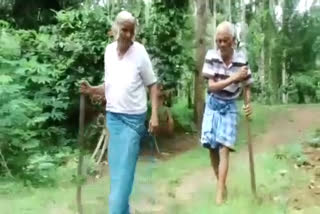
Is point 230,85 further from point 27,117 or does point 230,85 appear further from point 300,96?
point 300,96

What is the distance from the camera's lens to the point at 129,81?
495 cm

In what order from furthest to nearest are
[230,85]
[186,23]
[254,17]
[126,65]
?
1. [254,17]
2. [186,23]
3. [230,85]
4. [126,65]

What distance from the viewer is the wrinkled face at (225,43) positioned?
555 cm

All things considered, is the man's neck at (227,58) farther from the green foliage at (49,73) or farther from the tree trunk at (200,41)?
the tree trunk at (200,41)

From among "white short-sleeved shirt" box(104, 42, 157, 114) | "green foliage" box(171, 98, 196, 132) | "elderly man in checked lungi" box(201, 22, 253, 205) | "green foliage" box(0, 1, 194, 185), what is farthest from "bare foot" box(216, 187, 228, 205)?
"green foliage" box(171, 98, 196, 132)

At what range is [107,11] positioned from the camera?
36.5 feet

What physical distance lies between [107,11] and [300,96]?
13910 millimetres

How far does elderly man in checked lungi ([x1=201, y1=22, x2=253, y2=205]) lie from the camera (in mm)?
5625

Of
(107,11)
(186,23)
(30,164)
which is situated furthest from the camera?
(186,23)

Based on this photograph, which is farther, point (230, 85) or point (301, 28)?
point (301, 28)

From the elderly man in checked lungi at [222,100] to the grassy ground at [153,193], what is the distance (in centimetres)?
36

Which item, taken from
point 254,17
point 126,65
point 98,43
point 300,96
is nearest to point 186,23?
point 98,43

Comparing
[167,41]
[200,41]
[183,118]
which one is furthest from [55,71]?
[183,118]

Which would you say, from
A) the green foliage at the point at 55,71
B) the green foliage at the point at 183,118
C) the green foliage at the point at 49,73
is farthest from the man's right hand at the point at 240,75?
the green foliage at the point at 183,118
